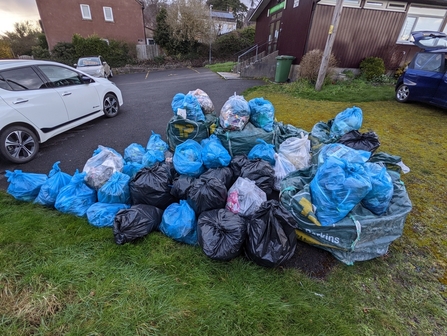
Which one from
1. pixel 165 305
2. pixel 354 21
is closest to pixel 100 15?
pixel 354 21

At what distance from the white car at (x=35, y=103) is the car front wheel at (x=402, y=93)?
28.7ft

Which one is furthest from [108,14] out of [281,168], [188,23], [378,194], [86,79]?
[378,194]

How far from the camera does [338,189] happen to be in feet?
6.16

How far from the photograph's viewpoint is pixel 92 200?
255 centimetres

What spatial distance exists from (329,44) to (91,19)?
20.4m

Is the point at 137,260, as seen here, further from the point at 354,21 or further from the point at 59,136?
the point at 354,21

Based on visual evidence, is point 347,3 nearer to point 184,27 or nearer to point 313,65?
point 313,65

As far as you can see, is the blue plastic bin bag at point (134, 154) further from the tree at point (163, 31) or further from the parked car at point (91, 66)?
the tree at point (163, 31)

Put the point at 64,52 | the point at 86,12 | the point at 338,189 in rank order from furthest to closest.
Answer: the point at 86,12
the point at 64,52
the point at 338,189

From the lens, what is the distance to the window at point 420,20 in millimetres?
10273

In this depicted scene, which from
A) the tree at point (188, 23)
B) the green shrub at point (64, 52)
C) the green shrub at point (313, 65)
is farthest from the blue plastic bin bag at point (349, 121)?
the green shrub at point (64, 52)

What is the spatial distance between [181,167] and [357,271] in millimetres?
1980

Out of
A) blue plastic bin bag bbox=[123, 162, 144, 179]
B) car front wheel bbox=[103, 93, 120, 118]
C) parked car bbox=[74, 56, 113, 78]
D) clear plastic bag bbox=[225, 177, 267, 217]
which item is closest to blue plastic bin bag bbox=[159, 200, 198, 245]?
clear plastic bag bbox=[225, 177, 267, 217]

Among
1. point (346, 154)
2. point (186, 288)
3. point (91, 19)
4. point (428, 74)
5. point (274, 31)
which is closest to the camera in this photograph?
point (186, 288)
